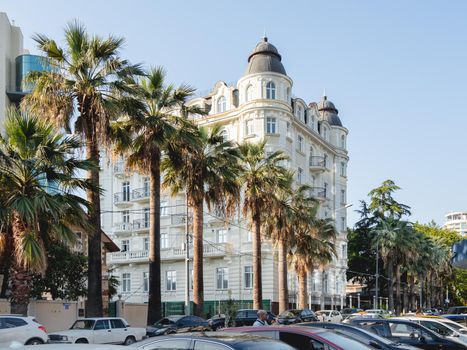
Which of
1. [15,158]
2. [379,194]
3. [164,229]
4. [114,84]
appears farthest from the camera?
[379,194]

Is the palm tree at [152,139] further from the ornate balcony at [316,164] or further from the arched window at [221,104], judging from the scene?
the ornate balcony at [316,164]

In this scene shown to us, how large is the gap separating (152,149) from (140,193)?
3272 cm

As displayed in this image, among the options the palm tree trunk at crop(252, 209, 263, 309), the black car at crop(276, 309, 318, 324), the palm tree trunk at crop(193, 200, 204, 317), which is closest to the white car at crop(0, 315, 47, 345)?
the palm tree trunk at crop(193, 200, 204, 317)

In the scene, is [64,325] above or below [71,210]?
below

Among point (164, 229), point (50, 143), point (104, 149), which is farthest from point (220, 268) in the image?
point (50, 143)

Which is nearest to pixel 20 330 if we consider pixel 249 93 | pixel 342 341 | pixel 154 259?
pixel 154 259

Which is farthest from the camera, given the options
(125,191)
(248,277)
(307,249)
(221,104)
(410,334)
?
(125,191)

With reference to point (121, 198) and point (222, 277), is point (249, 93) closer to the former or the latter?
point (222, 277)

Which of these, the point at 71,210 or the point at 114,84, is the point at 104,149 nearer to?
the point at 114,84

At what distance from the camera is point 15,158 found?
72.0 feet

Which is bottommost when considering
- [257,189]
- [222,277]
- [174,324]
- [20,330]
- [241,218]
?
[174,324]

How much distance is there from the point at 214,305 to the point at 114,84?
32.2 meters

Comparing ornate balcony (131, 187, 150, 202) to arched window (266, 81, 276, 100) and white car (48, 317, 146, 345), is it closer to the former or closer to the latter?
arched window (266, 81, 276, 100)

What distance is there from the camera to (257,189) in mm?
38312
